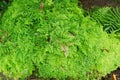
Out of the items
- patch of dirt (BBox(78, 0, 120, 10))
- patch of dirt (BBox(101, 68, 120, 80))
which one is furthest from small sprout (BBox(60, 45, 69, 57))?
patch of dirt (BBox(78, 0, 120, 10))

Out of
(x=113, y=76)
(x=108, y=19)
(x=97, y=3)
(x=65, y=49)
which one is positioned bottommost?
Result: (x=113, y=76)

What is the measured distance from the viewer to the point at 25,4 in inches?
164

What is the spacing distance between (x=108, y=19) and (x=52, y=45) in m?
1.30

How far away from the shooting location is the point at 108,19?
471 cm

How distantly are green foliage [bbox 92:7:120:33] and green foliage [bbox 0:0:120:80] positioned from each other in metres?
0.47

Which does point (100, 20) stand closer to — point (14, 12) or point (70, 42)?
point (70, 42)

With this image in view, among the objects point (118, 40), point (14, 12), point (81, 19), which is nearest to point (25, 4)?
point (14, 12)

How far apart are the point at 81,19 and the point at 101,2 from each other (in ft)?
4.79

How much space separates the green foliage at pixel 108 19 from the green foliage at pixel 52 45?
18.7 inches

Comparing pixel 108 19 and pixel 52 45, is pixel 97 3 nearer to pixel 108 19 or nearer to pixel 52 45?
pixel 108 19

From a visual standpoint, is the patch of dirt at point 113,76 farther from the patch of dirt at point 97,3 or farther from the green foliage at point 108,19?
the patch of dirt at point 97,3

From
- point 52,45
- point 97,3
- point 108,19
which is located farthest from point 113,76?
point 97,3

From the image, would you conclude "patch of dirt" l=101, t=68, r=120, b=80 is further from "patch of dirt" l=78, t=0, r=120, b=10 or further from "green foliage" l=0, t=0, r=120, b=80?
"patch of dirt" l=78, t=0, r=120, b=10

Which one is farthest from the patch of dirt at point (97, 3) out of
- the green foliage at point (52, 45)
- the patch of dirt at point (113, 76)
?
the patch of dirt at point (113, 76)
